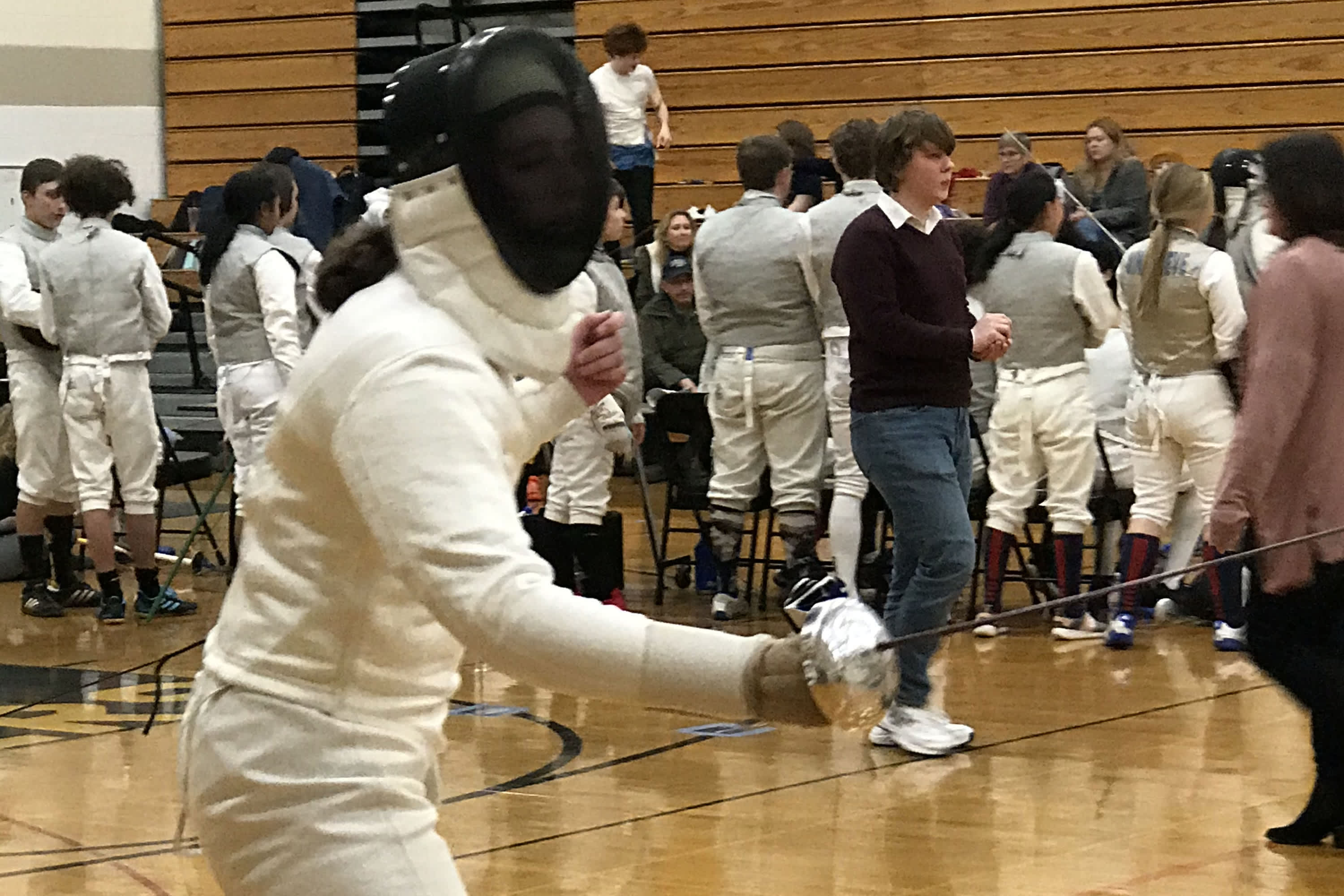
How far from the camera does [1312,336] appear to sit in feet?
12.4

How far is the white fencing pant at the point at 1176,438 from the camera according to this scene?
6.06m

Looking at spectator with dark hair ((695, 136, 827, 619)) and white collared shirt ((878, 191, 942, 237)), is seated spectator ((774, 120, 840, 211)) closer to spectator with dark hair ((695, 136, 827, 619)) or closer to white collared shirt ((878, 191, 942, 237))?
spectator with dark hair ((695, 136, 827, 619))

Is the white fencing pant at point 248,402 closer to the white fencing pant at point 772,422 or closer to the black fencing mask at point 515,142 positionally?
the white fencing pant at point 772,422

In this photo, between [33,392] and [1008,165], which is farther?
[1008,165]

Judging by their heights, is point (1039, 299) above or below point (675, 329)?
above

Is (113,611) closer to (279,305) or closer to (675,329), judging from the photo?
(279,305)

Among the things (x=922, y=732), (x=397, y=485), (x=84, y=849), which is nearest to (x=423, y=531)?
(x=397, y=485)

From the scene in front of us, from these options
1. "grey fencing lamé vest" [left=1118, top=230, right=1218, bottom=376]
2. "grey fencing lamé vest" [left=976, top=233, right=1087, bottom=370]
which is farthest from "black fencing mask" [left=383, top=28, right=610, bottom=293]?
"grey fencing lamé vest" [left=976, top=233, right=1087, bottom=370]

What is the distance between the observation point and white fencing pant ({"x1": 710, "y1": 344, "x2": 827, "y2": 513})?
6.70 meters

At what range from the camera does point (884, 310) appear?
4.54 meters

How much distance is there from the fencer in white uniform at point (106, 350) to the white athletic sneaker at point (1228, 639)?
3.95m

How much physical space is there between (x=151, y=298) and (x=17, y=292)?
0.59 metres

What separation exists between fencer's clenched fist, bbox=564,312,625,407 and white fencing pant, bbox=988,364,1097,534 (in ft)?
14.7

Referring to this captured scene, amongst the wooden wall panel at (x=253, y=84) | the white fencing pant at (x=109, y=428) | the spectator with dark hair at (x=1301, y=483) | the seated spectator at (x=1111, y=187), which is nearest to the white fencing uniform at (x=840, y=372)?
the seated spectator at (x=1111, y=187)
